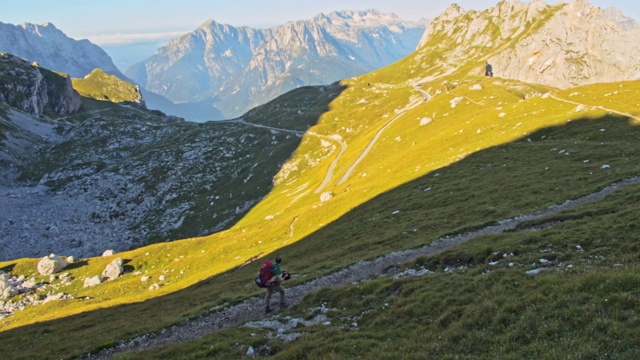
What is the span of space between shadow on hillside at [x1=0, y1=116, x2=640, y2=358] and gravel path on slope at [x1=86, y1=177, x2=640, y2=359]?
1041 millimetres

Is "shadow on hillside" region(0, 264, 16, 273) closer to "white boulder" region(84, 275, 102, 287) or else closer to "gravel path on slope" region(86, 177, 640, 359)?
"white boulder" region(84, 275, 102, 287)

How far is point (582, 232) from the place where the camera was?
23641 millimetres

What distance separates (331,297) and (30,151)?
214 metres

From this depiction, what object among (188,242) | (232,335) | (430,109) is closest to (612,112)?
(430,109)

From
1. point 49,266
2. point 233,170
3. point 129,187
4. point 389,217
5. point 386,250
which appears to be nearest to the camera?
point 386,250

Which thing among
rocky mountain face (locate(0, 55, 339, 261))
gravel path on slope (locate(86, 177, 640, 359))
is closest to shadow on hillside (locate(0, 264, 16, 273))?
rocky mountain face (locate(0, 55, 339, 261))

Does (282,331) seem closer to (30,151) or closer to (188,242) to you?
(188,242)

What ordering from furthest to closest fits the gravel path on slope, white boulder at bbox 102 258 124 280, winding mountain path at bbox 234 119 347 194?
winding mountain path at bbox 234 119 347 194
white boulder at bbox 102 258 124 280
the gravel path on slope

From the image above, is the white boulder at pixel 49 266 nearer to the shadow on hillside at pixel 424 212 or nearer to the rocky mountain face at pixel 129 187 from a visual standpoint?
the shadow on hillside at pixel 424 212

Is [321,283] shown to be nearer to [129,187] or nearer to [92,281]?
[92,281]

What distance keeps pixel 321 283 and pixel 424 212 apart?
19563 mm

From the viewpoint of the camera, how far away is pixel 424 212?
147 ft

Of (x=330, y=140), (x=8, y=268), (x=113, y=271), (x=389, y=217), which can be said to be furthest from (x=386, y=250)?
(x=330, y=140)

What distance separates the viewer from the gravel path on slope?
26173mm
